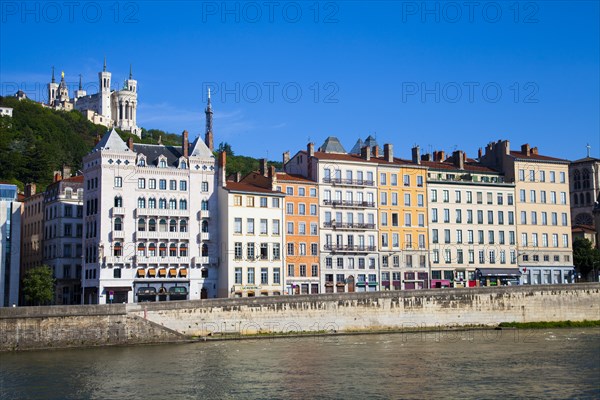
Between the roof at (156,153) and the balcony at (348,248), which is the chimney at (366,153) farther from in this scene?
the roof at (156,153)

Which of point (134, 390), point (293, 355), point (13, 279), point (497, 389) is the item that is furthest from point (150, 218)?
point (497, 389)

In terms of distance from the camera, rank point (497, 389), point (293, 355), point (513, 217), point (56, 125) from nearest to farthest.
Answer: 1. point (497, 389)
2. point (293, 355)
3. point (513, 217)
4. point (56, 125)

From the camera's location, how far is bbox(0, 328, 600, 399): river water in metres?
38.4

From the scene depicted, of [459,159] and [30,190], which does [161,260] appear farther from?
[459,159]

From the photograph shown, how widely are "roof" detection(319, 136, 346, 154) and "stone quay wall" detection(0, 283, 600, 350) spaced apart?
21791 mm

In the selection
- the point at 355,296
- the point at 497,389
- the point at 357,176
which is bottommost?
the point at 497,389

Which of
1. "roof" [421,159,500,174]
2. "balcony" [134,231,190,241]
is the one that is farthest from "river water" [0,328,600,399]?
"roof" [421,159,500,174]

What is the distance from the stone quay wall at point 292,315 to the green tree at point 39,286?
13131mm

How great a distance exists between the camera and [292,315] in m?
65.5

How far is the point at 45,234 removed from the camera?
8081 centimetres

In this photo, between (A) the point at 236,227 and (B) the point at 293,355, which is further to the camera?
(A) the point at 236,227

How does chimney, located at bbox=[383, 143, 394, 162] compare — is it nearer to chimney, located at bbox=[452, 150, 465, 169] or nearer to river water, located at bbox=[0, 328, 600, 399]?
chimney, located at bbox=[452, 150, 465, 169]

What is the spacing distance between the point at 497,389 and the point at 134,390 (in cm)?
1650

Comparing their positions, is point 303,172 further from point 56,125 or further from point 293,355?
point 56,125
